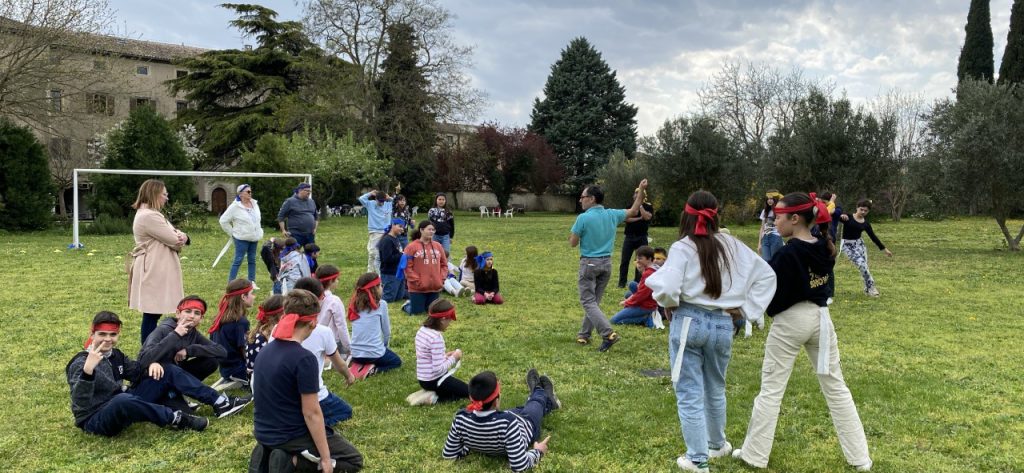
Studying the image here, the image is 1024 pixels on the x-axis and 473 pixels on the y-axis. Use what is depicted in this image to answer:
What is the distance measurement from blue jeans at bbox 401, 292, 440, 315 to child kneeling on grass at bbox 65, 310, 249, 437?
4.20 meters

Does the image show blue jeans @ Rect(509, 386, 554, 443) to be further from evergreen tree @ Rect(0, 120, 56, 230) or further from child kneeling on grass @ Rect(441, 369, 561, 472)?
evergreen tree @ Rect(0, 120, 56, 230)

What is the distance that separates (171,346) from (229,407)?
0.66m

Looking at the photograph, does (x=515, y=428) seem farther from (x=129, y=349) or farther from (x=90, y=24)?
(x=90, y=24)

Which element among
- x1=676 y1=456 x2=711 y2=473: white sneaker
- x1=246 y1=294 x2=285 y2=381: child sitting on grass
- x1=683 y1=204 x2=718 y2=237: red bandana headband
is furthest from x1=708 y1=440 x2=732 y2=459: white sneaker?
x1=246 y1=294 x2=285 y2=381: child sitting on grass

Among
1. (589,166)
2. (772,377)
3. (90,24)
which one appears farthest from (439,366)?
(589,166)

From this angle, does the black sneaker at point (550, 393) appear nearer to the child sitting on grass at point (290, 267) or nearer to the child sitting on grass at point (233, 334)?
the child sitting on grass at point (233, 334)

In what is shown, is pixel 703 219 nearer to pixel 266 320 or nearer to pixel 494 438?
pixel 494 438

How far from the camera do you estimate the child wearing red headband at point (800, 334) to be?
3900 mm

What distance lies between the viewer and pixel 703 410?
155 inches

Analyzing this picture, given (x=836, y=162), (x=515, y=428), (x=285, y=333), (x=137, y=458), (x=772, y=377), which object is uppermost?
(x=836, y=162)

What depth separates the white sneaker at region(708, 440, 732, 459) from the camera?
4.23 meters

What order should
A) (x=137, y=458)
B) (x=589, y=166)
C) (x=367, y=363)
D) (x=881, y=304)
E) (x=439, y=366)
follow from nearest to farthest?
(x=137, y=458), (x=439, y=366), (x=367, y=363), (x=881, y=304), (x=589, y=166)

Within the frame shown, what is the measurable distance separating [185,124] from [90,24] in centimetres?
1940

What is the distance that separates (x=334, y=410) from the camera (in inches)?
189
